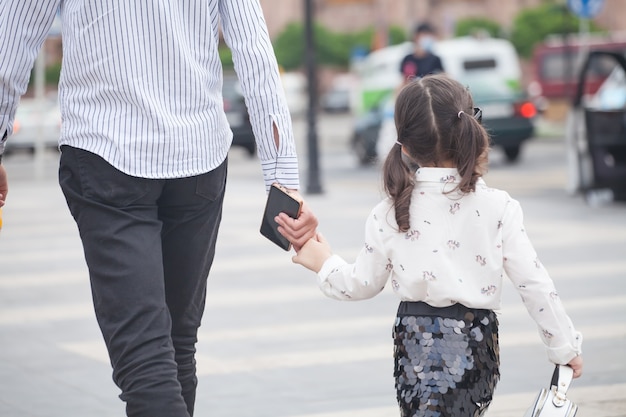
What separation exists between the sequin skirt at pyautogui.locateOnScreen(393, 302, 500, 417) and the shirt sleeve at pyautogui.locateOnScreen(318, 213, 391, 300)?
0.11 metres

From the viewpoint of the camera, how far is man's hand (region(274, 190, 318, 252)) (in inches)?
134

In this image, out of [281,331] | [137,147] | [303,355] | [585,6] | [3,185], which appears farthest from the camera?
[585,6]

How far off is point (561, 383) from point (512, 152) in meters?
16.1

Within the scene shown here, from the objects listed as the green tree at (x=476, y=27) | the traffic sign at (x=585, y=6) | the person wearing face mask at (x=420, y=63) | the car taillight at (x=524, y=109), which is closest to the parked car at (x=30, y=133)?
the traffic sign at (x=585, y=6)

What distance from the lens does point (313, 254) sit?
3.44 meters

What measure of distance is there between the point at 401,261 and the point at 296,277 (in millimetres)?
5090

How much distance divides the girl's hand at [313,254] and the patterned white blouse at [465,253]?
215 mm

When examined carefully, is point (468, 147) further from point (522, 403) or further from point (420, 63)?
point (420, 63)

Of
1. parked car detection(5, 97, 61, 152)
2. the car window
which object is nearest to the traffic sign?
the car window

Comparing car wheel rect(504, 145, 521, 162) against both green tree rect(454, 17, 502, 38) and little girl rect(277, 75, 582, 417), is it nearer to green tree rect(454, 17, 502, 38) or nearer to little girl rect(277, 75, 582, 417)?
little girl rect(277, 75, 582, 417)

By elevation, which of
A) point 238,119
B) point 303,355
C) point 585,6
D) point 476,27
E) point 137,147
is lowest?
point 476,27

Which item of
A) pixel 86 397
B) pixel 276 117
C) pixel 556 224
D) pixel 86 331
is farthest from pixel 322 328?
pixel 556 224

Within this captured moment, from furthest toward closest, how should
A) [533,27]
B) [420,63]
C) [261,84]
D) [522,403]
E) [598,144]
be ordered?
[533,27] → [420,63] → [598,144] → [522,403] → [261,84]

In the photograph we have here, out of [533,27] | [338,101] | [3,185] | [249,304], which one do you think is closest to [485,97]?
[249,304]
